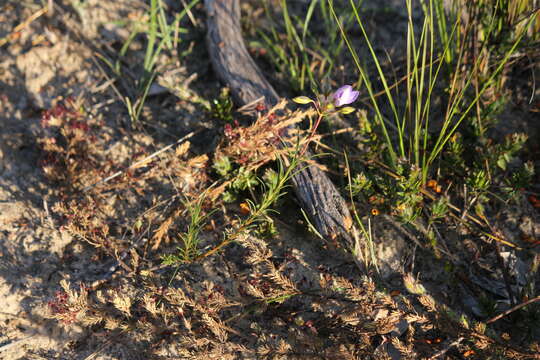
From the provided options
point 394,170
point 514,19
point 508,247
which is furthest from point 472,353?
point 514,19

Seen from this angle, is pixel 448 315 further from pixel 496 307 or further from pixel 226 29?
pixel 226 29

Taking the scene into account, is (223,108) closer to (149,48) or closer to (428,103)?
(149,48)

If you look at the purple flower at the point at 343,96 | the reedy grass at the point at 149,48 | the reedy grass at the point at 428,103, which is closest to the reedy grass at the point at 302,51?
the reedy grass at the point at 428,103

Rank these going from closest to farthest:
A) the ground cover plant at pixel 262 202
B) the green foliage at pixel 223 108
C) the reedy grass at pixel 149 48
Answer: the ground cover plant at pixel 262 202, the green foliage at pixel 223 108, the reedy grass at pixel 149 48

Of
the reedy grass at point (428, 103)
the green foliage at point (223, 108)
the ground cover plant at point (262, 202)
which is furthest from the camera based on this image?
the green foliage at point (223, 108)

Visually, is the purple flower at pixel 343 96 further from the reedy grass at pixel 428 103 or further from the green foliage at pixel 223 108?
the green foliage at pixel 223 108

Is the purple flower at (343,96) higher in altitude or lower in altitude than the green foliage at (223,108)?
higher

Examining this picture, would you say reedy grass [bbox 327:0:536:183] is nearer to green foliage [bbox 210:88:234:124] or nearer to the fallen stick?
the fallen stick

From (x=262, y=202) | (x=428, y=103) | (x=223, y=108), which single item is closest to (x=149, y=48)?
(x=223, y=108)

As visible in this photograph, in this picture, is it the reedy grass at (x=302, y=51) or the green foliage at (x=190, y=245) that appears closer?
the green foliage at (x=190, y=245)
